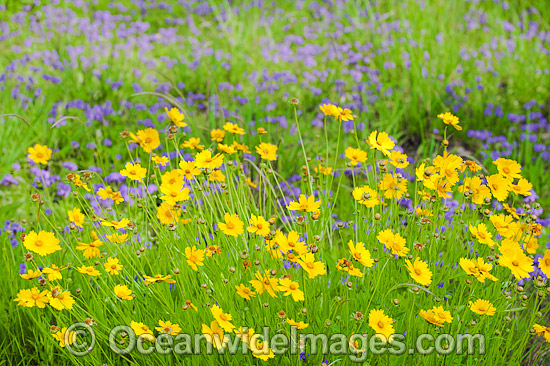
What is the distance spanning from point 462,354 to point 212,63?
3.58 m

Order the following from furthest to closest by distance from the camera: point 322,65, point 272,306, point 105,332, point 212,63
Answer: point 322,65 → point 212,63 → point 105,332 → point 272,306

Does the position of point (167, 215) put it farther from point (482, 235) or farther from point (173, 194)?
point (482, 235)

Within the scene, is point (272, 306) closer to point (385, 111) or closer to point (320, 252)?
point (320, 252)

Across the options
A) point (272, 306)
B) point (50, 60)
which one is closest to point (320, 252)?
point (272, 306)

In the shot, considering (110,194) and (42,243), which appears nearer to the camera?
(42,243)

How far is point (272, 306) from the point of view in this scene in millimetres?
1856

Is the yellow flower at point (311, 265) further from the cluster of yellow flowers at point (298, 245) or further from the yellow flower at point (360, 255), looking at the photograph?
the yellow flower at point (360, 255)

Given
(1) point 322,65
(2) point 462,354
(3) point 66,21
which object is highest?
(3) point 66,21

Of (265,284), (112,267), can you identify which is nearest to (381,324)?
(265,284)
